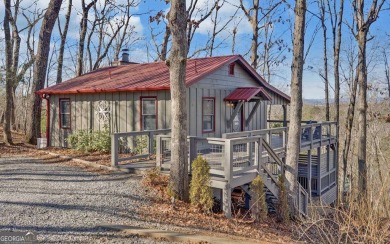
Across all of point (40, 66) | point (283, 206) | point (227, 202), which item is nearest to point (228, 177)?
point (227, 202)

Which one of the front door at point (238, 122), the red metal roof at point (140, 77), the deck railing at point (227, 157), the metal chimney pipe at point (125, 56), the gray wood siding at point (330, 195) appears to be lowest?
the gray wood siding at point (330, 195)

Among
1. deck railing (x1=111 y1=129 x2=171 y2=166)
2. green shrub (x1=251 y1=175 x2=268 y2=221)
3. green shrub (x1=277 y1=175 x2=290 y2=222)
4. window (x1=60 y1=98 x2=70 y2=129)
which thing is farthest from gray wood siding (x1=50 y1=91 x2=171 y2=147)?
green shrub (x1=251 y1=175 x2=268 y2=221)

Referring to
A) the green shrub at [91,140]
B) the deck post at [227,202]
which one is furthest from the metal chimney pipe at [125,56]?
the deck post at [227,202]

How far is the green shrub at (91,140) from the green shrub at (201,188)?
239 inches

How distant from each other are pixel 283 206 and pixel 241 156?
1597 millimetres

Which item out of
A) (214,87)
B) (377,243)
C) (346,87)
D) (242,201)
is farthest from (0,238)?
(346,87)

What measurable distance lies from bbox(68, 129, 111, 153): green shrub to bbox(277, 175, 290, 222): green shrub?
642 cm

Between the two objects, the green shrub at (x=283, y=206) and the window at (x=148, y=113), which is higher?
the window at (x=148, y=113)

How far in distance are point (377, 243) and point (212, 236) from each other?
2277 millimetres

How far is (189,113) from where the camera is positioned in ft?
37.3

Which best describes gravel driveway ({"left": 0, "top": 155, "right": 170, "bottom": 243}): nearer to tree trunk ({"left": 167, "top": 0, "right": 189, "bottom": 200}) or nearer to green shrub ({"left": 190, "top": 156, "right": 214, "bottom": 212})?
tree trunk ({"left": 167, "top": 0, "right": 189, "bottom": 200})

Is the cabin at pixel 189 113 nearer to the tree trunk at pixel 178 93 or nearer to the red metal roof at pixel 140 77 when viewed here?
the red metal roof at pixel 140 77

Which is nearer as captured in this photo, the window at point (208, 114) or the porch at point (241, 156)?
the porch at point (241, 156)

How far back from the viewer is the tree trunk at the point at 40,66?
14.8 meters
